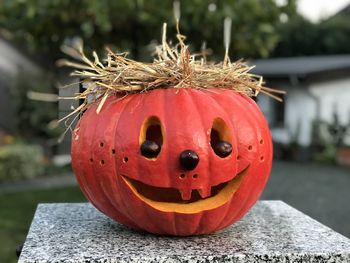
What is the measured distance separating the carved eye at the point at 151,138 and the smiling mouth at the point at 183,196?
0.59 feet

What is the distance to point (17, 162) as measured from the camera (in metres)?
11.7

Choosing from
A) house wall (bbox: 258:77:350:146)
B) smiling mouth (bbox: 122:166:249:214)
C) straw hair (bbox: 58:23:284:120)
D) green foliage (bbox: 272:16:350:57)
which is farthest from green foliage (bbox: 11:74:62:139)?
green foliage (bbox: 272:16:350:57)

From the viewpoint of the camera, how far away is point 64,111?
10.4ft

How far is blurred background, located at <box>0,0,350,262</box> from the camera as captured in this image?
8250mm

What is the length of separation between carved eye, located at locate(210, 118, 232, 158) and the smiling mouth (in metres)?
0.17

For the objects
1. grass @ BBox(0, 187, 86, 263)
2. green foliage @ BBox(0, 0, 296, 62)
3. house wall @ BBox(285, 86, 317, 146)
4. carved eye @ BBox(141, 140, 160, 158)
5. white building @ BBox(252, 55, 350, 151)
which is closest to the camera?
carved eye @ BBox(141, 140, 160, 158)

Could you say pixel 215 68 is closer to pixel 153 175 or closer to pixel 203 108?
pixel 203 108

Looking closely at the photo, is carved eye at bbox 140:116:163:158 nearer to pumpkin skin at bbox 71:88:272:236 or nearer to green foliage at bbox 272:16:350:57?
pumpkin skin at bbox 71:88:272:236

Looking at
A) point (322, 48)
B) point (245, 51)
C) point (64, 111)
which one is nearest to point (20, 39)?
point (245, 51)

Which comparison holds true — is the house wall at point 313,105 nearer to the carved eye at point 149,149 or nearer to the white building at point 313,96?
the white building at point 313,96

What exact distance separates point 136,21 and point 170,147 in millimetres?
7089

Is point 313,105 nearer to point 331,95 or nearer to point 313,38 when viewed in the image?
point 331,95

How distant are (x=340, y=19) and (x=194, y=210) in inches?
1197

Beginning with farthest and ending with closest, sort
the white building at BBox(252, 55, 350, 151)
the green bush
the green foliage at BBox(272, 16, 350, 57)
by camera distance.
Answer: the green foliage at BBox(272, 16, 350, 57)
the white building at BBox(252, 55, 350, 151)
the green bush
